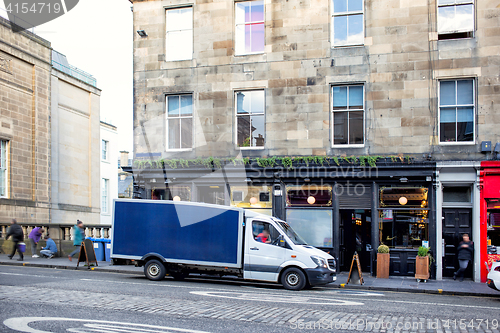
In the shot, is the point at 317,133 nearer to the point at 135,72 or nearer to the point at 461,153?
the point at 461,153

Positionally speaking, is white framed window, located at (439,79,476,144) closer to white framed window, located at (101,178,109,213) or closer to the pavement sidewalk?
the pavement sidewalk

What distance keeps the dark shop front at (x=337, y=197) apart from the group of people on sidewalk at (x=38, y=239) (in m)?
3.02

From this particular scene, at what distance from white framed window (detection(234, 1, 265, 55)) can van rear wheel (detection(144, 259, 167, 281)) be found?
31.7ft

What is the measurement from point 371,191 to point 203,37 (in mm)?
9577

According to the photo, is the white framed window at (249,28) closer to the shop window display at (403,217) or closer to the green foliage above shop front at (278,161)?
the green foliage above shop front at (278,161)

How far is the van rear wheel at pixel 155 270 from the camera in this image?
45.3ft

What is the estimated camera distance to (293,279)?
43.0 ft

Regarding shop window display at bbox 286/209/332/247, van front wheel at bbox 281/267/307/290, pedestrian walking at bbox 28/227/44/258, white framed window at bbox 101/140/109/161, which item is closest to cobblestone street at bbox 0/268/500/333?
van front wheel at bbox 281/267/307/290

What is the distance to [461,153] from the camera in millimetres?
16703

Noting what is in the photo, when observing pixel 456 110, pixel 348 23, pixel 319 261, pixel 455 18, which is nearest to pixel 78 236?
pixel 319 261

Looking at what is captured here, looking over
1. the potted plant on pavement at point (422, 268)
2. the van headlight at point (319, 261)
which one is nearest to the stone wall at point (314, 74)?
the potted plant on pavement at point (422, 268)

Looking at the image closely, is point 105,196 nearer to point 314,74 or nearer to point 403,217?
point 314,74

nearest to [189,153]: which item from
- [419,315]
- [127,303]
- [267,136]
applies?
[267,136]

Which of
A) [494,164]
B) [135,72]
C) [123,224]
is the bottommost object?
[123,224]
